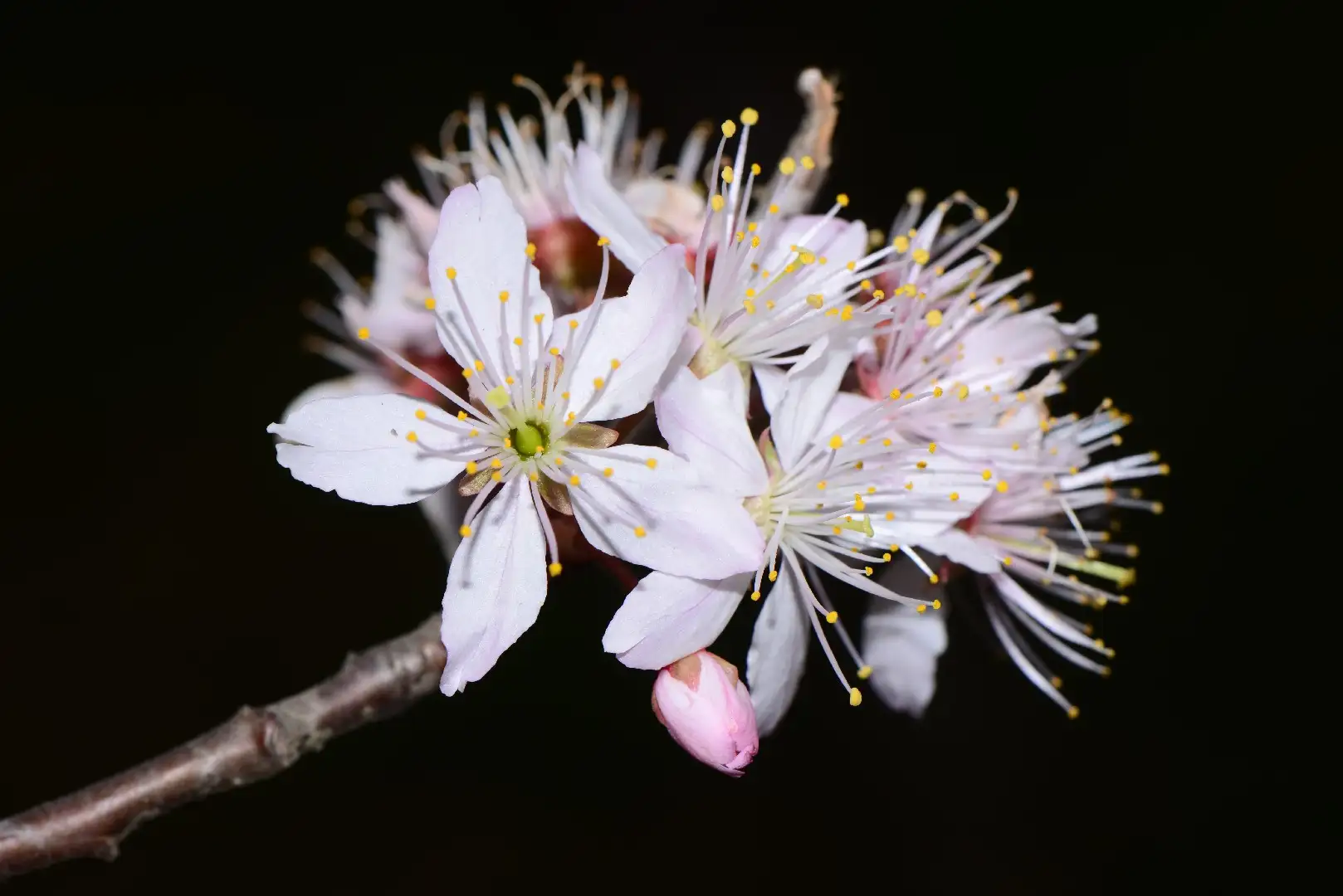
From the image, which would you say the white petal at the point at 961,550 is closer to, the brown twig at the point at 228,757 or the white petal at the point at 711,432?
the white petal at the point at 711,432

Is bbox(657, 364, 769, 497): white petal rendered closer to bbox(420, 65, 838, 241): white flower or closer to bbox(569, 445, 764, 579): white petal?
bbox(569, 445, 764, 579): white petal

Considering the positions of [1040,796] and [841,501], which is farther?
[1040,796]

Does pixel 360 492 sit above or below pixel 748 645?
above

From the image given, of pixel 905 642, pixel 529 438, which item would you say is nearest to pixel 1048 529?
pixel 905 642

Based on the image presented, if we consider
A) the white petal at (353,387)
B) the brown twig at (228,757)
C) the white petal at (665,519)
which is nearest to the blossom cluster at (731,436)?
the white petal at (665,519)

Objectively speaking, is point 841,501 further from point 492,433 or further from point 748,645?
point 492,433

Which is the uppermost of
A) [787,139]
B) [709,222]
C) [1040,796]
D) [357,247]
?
[357,247]

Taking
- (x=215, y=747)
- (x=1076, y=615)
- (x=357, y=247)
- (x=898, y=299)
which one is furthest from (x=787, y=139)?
(x=215, y=747)
